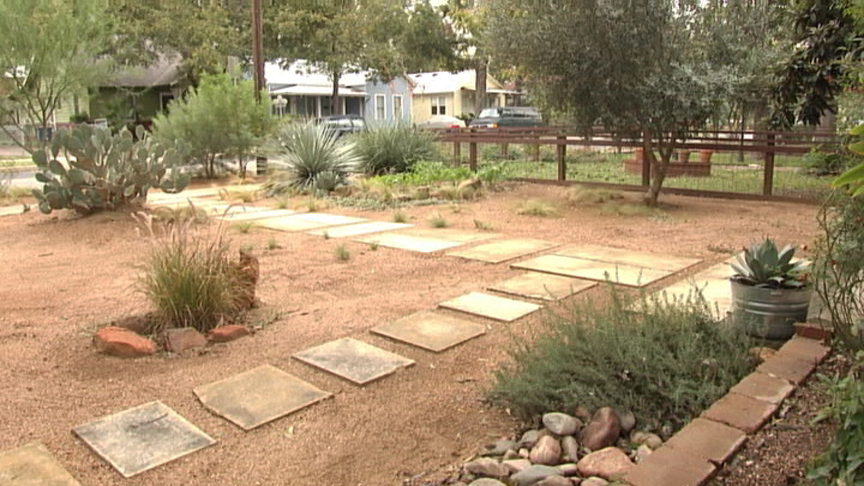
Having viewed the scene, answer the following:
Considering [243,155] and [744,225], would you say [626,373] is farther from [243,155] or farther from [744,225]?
[243,155]

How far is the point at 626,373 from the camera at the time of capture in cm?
284

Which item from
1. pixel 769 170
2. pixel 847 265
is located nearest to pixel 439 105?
pixel 769 170

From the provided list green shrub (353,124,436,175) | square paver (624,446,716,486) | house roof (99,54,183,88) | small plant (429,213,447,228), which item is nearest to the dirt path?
square paver (624,446,716,486)

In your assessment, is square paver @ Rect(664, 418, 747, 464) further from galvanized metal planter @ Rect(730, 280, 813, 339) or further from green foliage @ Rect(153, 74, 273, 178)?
green foliage @ Rect(153, 74, 273, 178)

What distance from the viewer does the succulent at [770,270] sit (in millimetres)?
3531

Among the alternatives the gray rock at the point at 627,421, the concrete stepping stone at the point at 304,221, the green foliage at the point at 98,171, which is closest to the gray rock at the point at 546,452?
the gray rock at the point at 627,421

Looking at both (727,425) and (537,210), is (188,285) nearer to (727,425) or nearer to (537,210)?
(727,425)

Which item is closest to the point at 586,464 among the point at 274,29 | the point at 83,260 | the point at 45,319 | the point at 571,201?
the point at 45,319

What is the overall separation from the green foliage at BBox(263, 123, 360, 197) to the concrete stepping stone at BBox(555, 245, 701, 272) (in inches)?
216

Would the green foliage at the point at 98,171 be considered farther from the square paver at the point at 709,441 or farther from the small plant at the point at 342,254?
the square paver at the point at 709,441

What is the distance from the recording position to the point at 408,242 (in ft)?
21.9

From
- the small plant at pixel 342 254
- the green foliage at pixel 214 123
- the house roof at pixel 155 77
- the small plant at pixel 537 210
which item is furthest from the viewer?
the house roof at pixel 155 77

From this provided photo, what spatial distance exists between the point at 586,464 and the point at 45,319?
339 centimetres

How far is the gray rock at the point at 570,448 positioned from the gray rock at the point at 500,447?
0.19 meters
